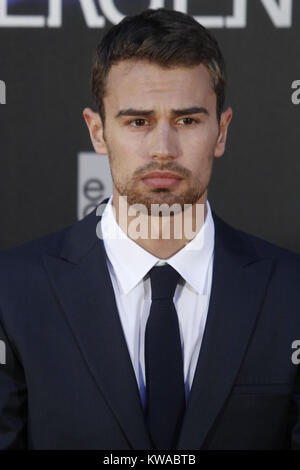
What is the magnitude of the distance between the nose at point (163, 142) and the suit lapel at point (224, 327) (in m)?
0.30

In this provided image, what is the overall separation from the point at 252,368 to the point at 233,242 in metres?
0.36

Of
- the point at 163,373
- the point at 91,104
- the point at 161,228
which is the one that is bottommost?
the point at 163,373

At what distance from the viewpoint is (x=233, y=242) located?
2.02 metres

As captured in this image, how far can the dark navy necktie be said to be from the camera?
1818 mm

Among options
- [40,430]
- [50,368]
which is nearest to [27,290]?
[50,368]

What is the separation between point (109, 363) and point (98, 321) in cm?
11

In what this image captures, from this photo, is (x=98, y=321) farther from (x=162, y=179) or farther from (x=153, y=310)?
(x=162, y=179)

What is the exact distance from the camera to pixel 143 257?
1923 millimetres

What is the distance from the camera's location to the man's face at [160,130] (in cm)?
186

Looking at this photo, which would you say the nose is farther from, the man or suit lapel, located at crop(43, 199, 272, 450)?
suit lapel, located at crop(43, 199, 272, 450)

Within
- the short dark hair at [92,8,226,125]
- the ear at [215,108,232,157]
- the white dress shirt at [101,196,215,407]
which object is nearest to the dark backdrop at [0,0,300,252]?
the ear at [215,108,232,157]

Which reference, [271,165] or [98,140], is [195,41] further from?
[271,165]

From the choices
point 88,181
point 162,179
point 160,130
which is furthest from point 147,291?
point 88,181

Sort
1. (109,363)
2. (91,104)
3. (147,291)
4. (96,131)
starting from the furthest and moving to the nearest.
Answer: (91,104)
(96,131)
(147,291)
(109,363)
